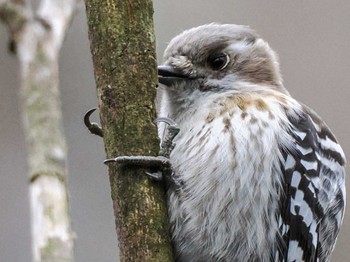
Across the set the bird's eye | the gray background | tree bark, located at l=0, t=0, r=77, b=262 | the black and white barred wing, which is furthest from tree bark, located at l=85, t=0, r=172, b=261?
the gray background

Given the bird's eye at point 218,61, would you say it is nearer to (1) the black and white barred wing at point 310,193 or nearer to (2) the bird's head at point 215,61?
(2) the bird's head at point 215,61

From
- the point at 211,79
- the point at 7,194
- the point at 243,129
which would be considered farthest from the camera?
the point at 7,194

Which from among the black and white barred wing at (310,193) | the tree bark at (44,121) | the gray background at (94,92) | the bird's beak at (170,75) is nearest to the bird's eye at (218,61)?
the bird's beak at (170,75)

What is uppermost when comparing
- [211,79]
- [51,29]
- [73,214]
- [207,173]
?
[51,29]

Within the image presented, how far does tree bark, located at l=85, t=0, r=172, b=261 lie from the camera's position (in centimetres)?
274

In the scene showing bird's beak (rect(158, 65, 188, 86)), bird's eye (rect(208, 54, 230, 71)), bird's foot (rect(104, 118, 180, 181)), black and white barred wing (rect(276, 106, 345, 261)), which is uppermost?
bird's eye (rect(208, 54, 230, 71))

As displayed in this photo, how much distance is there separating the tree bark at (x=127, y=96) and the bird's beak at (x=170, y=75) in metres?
0.52

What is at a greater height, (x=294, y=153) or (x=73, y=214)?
(x=294, y=153)

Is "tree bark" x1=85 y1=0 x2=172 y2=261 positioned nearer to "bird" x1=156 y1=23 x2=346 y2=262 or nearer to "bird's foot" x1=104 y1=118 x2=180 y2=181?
"bird's foot" x1=104 y1=118 x2=180 y2=181

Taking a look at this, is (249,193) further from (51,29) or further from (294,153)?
(51,29)

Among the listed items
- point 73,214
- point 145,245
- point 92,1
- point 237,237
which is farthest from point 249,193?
point 73,214

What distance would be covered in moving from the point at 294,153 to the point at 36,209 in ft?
3.27

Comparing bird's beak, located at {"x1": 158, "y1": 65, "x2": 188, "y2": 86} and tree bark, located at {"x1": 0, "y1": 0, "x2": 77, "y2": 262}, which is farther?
bird's beak, located at {"x1": 158, "y1": 65, "x2": 188, "y2": 86}

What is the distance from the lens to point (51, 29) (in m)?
2.90
